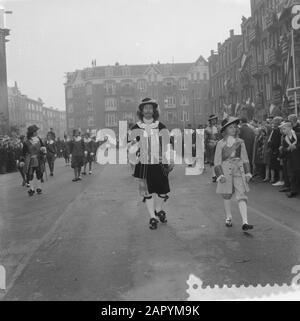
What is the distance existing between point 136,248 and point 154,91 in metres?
70.3

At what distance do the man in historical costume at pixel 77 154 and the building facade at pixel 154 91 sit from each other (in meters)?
57.6

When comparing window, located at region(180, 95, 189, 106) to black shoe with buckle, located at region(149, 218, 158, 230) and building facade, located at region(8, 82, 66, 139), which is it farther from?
black shoe with buckle, located at region(149, 218, 158, 230)

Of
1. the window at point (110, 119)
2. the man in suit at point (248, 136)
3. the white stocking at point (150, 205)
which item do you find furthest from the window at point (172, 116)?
the white stocking at point (150, 205)

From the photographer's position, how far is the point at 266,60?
37.3 meters

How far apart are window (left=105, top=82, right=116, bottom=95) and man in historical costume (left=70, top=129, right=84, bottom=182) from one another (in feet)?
199

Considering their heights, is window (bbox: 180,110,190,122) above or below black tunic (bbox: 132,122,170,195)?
above

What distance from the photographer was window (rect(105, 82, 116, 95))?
75.7 m

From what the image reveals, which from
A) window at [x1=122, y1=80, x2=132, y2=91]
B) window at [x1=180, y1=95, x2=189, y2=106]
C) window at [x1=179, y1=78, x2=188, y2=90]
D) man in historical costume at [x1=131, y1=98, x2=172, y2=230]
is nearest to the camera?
man in historical costume at [x1=131, y1=98, x2=172, y2=230]

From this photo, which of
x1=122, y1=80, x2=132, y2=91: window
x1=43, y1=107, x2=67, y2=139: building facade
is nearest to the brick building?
x1=43, y1=107, x2=67, y2=139: building facade

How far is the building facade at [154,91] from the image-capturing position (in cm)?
7456

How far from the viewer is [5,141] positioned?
77.0ft

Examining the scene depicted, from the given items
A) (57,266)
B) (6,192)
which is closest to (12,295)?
(57,266)

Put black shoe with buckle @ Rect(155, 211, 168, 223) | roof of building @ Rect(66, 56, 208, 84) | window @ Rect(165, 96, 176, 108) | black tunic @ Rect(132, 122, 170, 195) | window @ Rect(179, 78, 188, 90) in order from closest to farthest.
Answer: black tunic @ Rect(132, 122, 170, 195) → black shoe with buckle @ Rect(155, 211, 168, 223) → roof of building @ Rect(66, 56, 208, 84) → window @ Rect(165, 96, 176, 108) → window @ Rect(179, 78, 188, 90)

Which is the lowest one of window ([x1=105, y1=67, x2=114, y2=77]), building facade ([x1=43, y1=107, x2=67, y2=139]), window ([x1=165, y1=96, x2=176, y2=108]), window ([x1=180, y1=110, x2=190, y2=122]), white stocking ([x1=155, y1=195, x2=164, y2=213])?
white stocking ([x1=155, y1=195, x2=164, y2=213])
